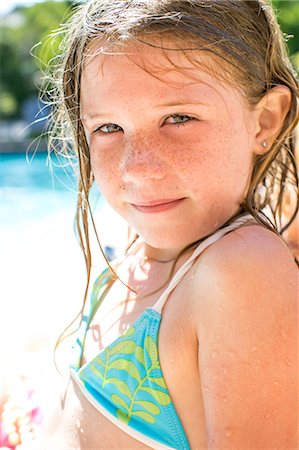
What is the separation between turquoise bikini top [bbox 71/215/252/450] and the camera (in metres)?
1.63

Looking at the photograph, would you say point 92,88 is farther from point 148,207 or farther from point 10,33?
point 10,33

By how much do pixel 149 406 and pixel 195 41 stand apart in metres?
0.93

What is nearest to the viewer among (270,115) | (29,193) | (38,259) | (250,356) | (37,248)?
(250,356)

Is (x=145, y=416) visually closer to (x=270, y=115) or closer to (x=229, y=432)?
(x=229, y=432)

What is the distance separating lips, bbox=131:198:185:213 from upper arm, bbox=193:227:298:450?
27cm

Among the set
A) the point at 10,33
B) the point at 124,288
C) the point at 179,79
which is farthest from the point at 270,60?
the point at 10,33

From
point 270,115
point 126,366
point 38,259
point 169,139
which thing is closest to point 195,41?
point 169,139

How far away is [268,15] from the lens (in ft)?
6.15

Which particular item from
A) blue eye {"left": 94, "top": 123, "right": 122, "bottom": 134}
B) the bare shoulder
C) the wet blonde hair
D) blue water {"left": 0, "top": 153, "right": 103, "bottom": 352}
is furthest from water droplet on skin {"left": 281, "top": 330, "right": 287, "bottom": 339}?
blue water {"left": 0, "top": 153, "right": 103, "bottom": 352}

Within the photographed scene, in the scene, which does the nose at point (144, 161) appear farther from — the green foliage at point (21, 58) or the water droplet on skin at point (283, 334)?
the green foliage at point (21, 58)

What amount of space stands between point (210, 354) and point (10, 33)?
33.4 m

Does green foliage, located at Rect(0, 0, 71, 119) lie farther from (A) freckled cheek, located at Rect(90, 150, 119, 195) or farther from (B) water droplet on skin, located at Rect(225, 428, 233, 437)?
(B) water droplet on skin, located at Rect(225, 428, 233, 437)

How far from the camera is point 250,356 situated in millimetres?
1436

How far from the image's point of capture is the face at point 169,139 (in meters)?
1.63
